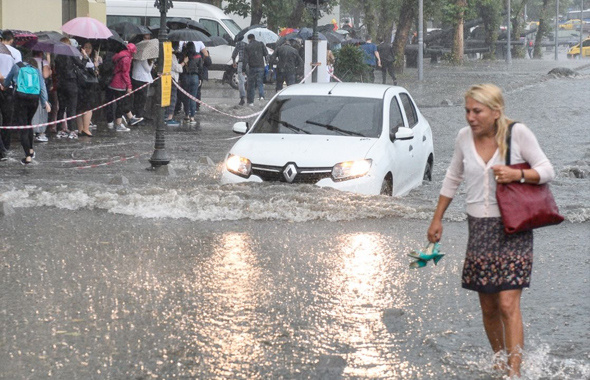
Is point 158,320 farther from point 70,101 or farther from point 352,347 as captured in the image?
point 70,101

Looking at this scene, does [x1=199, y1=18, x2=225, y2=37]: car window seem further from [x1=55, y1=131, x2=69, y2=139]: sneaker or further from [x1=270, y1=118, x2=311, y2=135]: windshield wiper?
[x1=270, y1=118, x2=311, y2=135]: windshield wiper

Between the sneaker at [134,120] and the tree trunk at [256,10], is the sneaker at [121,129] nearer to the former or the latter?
the sneaker at [134,120]

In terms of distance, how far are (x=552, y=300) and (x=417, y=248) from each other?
2.21 metres

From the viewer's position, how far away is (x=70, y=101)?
1972cm

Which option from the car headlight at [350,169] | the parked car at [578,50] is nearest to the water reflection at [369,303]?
the car headlight at [350,169]

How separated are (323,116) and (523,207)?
23.4ft

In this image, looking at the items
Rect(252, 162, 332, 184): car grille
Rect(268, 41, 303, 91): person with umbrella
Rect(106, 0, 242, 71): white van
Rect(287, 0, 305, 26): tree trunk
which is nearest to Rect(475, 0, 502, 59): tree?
Rect(287, 0, 305, 26): tree trunk

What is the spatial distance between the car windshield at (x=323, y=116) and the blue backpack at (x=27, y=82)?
429 cm

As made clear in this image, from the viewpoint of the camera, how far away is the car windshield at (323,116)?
1272 centimetres

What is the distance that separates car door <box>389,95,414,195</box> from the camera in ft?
41.3

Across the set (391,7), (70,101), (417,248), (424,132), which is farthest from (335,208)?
(391,7)

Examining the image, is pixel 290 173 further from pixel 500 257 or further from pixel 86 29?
pixel 86 29

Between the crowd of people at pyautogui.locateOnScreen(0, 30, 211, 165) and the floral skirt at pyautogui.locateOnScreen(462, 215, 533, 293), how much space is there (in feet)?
36.0

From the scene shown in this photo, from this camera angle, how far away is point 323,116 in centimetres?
1296
